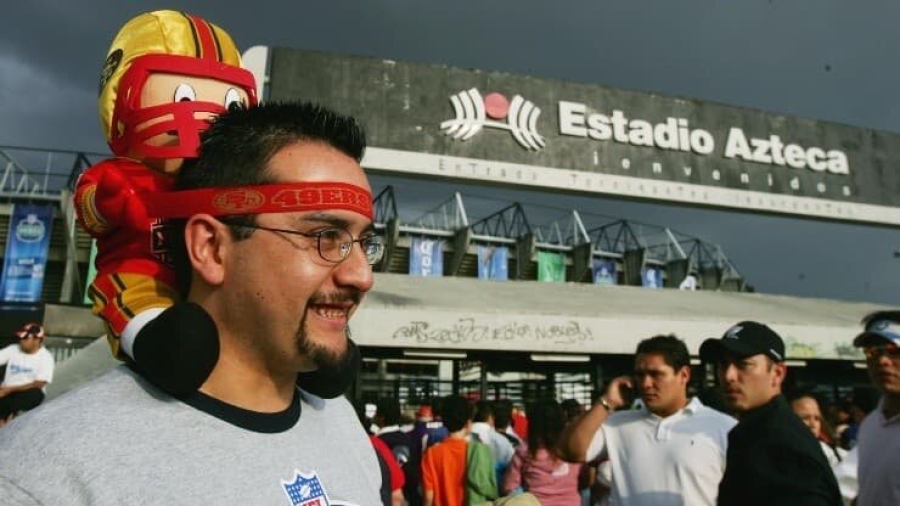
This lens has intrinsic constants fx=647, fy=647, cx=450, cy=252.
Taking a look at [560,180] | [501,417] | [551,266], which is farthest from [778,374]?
[551,266]

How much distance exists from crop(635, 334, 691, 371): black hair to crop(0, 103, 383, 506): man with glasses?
3020 millimetres

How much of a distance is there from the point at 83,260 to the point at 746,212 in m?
20.8

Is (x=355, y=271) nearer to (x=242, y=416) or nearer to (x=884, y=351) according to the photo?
(x=242, y=416)

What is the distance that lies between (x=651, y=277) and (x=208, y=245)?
35.0 metres

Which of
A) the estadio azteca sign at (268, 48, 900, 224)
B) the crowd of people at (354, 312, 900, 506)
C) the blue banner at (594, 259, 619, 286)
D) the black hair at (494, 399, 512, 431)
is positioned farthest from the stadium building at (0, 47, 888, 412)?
the blue banner at (594, 259, 619, 286)

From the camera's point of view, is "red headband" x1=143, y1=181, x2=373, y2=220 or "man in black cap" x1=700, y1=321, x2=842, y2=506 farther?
"man in black cap" x1=700, y1=321, x2=842, y2=506

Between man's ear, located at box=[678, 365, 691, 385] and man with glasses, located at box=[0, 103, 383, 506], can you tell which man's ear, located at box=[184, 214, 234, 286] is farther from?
man's ear, located at box=[678, 365, 691, 385]

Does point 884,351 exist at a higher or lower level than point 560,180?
lower

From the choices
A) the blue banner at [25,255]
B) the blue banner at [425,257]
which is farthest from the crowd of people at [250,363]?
the blue banner at [425,257]

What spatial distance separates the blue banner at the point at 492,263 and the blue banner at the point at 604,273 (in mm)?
A: 5379

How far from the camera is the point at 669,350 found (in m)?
4.13

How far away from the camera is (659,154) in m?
15.6

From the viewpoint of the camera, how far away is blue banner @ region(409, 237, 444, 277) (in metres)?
27.6

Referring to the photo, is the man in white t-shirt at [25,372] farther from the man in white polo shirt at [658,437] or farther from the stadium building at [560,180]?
the man in white polo shirt at [658,437]
